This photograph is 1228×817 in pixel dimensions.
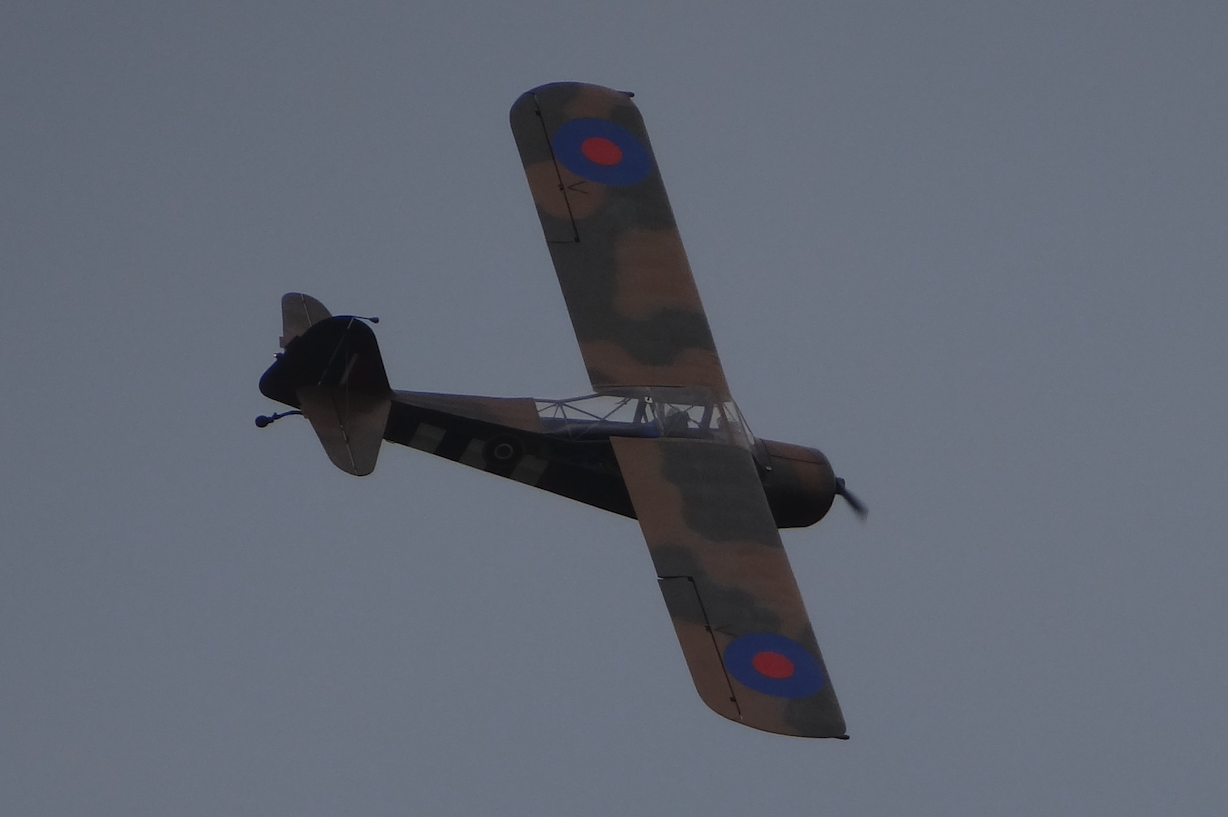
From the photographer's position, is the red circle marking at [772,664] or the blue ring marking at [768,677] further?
the red circle marking at [772,664]

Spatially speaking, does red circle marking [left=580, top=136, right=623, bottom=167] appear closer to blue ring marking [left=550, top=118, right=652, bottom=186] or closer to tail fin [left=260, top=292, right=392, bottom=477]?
blue ring marking [left=550, top=118, right=652, bottom=186]

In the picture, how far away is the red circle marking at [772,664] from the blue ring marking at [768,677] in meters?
0.03

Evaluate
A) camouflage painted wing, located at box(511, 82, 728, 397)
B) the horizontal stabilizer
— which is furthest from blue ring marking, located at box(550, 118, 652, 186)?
the horizontal stabilizer

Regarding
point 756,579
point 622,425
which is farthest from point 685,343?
point 756,579

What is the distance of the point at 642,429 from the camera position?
29984 mm

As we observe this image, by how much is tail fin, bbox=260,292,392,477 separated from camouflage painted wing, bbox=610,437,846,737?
2.97m

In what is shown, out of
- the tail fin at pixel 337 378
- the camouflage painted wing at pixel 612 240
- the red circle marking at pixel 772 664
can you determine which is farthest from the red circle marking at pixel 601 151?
the red circle marking at pixel 772 664

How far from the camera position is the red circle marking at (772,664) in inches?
1088

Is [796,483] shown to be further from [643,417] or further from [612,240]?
[612,240]

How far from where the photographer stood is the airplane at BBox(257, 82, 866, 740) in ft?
91.7

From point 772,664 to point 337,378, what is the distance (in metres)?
6.00

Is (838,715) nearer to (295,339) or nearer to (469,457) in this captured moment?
(469,457)

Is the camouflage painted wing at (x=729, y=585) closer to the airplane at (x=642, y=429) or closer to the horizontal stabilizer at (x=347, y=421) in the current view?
the airplane at (x=642, y=429)

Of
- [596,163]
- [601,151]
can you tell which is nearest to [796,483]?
[596,163]
